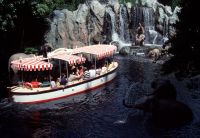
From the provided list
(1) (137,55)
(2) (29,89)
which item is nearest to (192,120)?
(2) (29,89)

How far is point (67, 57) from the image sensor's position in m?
43.0

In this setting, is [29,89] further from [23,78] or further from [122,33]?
[122,33]

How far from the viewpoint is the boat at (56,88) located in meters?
39.6

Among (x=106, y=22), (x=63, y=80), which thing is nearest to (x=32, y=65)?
(x=63, y=80)

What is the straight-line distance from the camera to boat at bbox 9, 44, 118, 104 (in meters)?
39.6

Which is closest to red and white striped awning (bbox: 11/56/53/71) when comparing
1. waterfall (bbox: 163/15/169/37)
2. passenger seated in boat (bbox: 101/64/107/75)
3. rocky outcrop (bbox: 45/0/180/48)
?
passenger seated in boat (bbox: 101/64/107/75)

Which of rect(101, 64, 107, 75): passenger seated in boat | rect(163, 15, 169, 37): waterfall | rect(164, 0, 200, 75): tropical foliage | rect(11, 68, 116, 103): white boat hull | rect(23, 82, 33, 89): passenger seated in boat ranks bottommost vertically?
rect(11, 68, 116, 103): white boat hull

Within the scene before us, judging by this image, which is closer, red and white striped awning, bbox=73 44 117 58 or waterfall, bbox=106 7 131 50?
red and white striped awning, bbox=73 44 117 58

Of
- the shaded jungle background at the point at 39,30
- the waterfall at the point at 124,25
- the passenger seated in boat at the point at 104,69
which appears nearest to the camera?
the shaded jungle background at the point at 39,30

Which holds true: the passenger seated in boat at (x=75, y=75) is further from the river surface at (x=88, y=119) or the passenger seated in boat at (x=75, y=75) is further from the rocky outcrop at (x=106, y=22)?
the rocky outcrop at (x=106, y=22)

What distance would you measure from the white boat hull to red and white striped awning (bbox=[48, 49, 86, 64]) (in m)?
2.79

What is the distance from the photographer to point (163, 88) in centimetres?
3591

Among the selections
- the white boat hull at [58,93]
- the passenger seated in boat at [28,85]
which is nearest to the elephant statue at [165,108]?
the white boat hull at [58,93]

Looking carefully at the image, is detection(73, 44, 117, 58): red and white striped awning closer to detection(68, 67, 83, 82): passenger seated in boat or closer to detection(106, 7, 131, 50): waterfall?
detection(68, 67, 83, 82): passenger seated in boat
